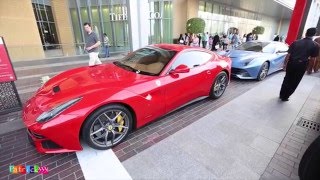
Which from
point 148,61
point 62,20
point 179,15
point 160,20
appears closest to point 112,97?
point 148,61

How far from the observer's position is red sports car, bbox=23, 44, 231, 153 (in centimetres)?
217

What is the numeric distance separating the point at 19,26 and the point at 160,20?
1182 cm

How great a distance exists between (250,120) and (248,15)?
32.9 metres

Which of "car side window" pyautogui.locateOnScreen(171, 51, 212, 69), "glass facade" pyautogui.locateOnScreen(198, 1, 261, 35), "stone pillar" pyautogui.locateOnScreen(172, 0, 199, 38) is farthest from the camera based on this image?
"glass facade" pyautogui.locateOnScreen(198, 1, 261, 35)

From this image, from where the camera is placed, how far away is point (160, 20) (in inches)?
729

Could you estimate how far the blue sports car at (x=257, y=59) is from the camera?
5.70 metres

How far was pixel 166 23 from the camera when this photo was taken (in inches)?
741

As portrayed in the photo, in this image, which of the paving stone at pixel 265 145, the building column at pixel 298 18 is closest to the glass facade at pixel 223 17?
the building column at pixel 298 18

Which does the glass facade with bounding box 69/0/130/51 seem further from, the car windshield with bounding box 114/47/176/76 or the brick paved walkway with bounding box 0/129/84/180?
the brick paved walkway with bounding box 0/129/84/180

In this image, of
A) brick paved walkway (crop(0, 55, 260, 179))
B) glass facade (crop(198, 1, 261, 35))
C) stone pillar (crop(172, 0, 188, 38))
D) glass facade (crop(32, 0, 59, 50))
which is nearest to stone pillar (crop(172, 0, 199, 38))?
stone pillar (crop(172, 0, 188, 38))

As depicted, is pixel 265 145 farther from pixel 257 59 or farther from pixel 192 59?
pixel 257 59

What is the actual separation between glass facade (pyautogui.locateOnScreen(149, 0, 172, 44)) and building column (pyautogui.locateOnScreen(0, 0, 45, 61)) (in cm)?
968

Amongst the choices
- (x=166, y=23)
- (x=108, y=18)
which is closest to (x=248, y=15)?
(x=166, y=23)

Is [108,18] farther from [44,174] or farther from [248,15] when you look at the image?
[248,15]
